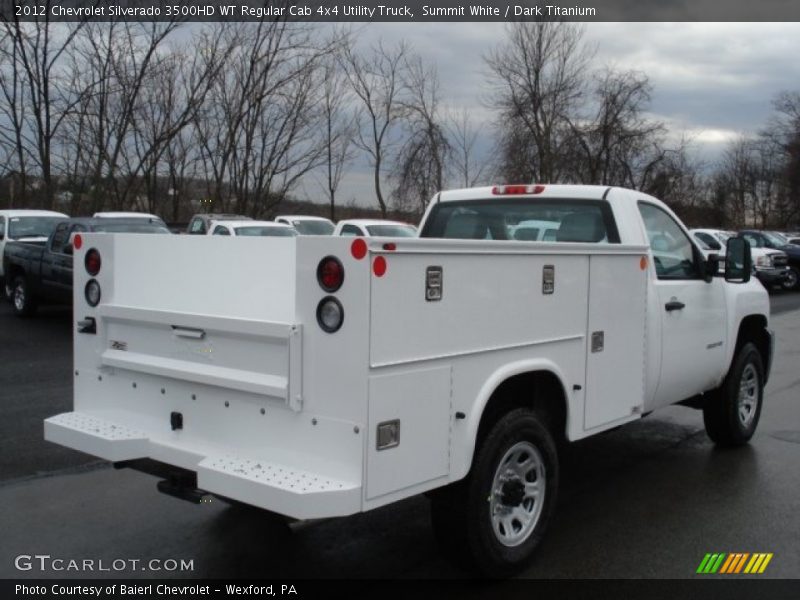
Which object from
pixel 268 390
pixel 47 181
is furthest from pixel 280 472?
pixel 47 181

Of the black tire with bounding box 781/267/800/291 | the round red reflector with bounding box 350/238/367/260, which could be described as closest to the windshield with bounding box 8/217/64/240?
the round red reflector with bounding box 350/238/367/260

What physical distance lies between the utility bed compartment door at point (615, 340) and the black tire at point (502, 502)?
499 mm

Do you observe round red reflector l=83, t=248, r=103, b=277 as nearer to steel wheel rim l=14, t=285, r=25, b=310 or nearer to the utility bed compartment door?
the utility bed compartment door

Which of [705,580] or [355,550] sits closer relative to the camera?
[705,580]

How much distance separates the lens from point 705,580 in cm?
439

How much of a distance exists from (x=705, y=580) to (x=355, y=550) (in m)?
1.91

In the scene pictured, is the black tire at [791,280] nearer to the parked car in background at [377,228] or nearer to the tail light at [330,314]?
the parked car in background at [377,228]

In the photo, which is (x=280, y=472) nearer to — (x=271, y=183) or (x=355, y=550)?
(x=355, y=550)

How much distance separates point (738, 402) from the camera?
22.6ft

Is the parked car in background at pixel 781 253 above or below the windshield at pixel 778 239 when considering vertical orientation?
below

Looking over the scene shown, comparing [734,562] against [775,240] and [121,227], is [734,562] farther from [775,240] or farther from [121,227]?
[775,240]

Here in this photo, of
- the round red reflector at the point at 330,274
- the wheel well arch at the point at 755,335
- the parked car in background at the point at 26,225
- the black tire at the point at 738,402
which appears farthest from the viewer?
the parked car in background at the point at 26,225

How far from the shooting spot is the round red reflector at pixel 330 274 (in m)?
3.41

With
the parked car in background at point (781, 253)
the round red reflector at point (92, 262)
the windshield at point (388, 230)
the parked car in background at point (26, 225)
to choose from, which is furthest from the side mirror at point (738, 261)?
the parked car in background at point (781, 253)
